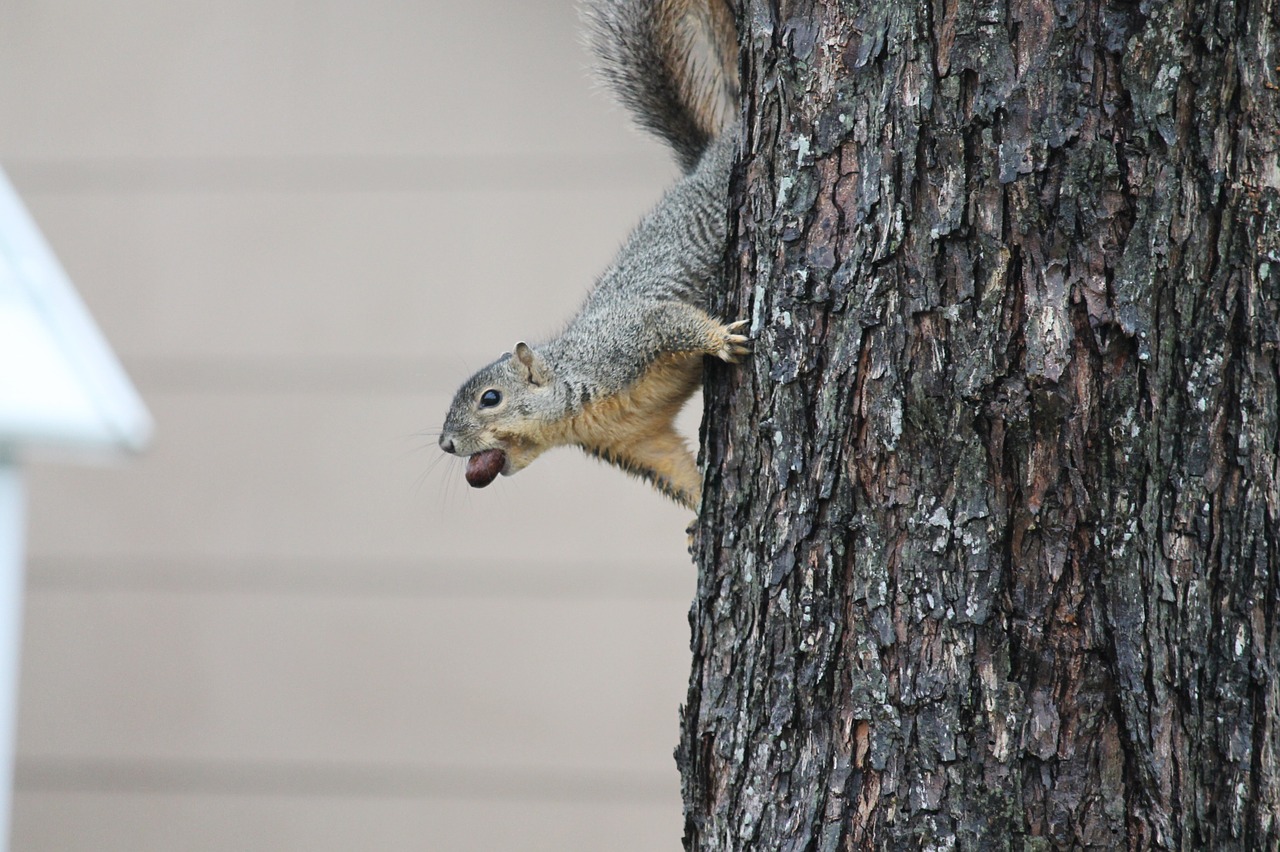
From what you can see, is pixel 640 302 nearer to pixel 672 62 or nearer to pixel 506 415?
pixel 506 415

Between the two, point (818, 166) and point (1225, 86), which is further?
point (818, 166)

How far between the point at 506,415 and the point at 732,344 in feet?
1.93

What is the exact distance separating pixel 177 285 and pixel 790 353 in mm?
2371

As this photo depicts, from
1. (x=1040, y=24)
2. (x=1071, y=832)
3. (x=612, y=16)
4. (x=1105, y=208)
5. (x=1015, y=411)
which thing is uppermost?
(x=612, y=16)

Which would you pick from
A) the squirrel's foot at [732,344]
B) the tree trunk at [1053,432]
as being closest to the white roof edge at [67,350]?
the squirrel's foot at [732,344]

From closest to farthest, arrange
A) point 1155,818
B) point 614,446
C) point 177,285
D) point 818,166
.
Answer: point 1155,818 < point 818,166 < point 614,446 < point 177,285

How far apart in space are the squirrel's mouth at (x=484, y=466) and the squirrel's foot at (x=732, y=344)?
502mm

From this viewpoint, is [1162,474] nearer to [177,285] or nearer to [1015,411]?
[1015,411]

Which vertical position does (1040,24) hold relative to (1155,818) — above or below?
above

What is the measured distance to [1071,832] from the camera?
0.97 meters

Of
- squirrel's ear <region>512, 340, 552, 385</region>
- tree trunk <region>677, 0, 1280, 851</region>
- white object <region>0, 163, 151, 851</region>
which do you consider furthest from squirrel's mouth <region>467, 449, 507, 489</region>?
tree trunk <region>677, 0, 1280, 851</region>

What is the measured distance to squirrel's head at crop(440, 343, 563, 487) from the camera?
1.71 metres

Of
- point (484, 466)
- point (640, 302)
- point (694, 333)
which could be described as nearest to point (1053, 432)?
point (694, 333)

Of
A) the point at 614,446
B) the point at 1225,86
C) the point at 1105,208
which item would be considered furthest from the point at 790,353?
the point at 614,446
